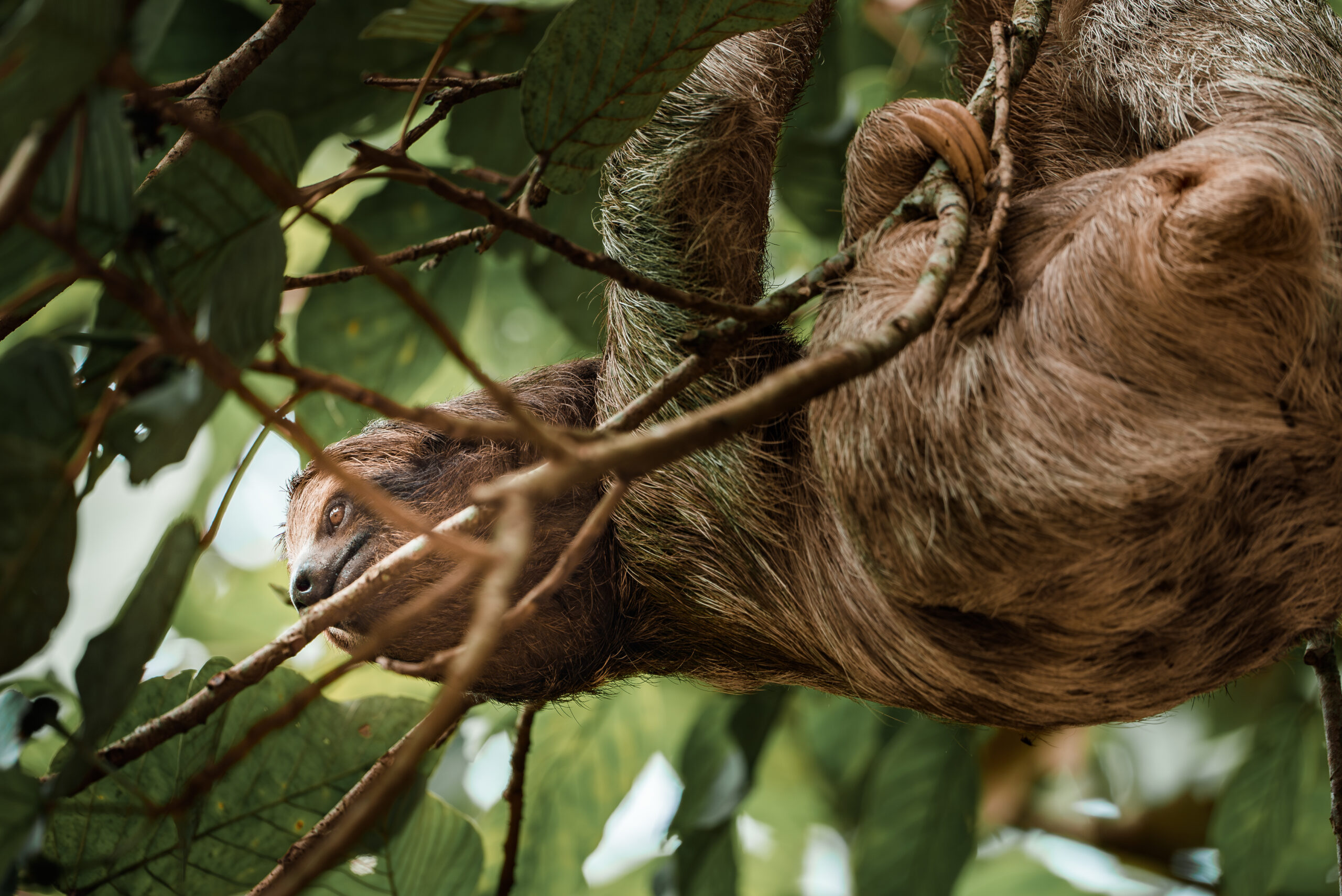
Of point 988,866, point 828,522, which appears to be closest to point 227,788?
point 828,522

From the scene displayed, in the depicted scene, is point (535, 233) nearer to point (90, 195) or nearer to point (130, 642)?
point (90, 195)

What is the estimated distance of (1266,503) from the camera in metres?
1.64

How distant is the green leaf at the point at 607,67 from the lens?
1.42 metres

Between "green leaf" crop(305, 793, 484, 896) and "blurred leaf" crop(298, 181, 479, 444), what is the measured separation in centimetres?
113

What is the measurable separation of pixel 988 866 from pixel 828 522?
3.31 metres

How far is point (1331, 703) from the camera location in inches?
83.7

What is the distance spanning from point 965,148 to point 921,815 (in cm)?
198

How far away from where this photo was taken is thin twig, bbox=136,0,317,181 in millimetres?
1698

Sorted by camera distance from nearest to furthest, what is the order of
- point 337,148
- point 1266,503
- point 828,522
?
point 1266,503
point 828,522
point 337,148

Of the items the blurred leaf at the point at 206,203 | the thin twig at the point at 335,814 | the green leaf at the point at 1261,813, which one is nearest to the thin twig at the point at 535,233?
the blurred leaf at the point at 206,203

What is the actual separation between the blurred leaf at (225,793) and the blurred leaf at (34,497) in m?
0.47

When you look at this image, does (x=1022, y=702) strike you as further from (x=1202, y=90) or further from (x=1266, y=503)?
(x=1202, y=90)

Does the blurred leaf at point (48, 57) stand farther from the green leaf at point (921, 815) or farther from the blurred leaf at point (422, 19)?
the green leaf at point (921, 815)

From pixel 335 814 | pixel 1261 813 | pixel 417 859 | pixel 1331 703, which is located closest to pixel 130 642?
pixel 335 814
